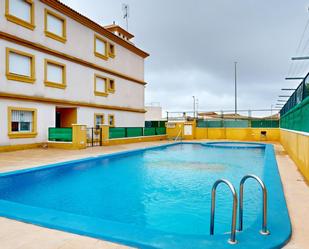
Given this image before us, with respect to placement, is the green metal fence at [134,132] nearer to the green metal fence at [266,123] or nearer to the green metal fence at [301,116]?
the green metal fence at [266,123]

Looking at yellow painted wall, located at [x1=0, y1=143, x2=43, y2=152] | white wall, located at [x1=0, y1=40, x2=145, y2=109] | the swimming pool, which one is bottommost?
the swimming pool

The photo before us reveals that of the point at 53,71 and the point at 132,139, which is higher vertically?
the point at 53,71

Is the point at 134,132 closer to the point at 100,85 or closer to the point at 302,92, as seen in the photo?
the point at 100,85

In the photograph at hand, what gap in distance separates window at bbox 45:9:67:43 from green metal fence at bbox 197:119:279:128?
1617 centimetres

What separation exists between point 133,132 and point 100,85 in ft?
16.0

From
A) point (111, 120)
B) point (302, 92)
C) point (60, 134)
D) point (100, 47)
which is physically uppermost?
point (100, 47)

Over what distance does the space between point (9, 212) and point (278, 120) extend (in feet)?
81.7

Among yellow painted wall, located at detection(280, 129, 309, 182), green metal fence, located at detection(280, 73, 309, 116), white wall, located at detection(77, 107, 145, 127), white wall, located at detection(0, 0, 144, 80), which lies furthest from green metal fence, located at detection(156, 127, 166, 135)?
yellow painted wall, located at detection(280, 129, 309, 182)

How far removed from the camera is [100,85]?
21203 millimetres

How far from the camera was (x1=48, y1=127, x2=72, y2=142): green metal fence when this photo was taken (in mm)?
15102

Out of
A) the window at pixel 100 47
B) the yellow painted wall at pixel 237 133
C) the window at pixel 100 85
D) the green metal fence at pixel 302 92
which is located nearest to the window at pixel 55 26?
the window at pixel 100 47

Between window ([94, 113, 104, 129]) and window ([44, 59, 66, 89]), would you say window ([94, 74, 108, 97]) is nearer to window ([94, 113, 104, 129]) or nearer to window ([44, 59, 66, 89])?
window ([94, 113, 104, 129])

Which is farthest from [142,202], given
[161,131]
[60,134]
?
[161,131]

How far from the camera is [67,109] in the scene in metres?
19.2
